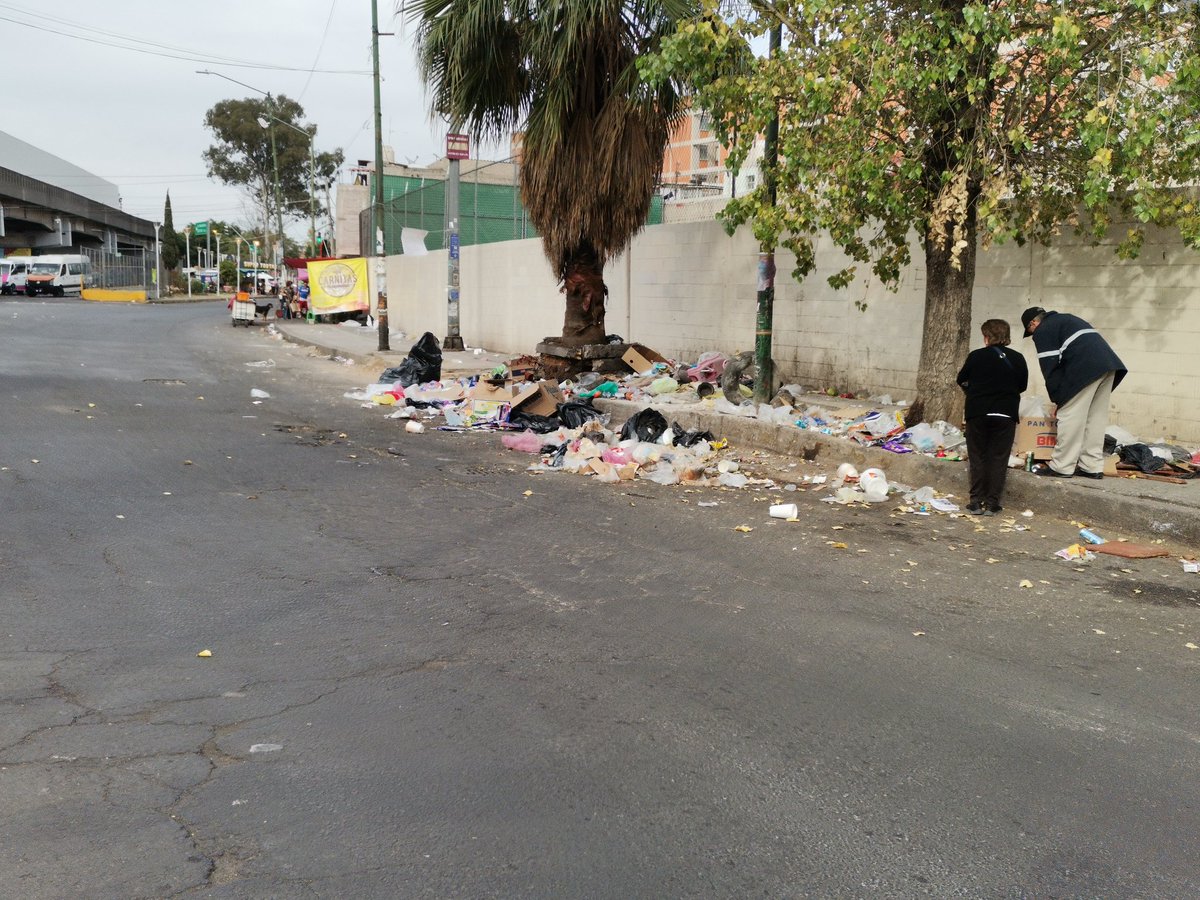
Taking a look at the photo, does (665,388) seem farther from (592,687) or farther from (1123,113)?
(592,687)

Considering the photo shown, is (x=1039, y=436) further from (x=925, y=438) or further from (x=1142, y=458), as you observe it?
(x=925, y=438)

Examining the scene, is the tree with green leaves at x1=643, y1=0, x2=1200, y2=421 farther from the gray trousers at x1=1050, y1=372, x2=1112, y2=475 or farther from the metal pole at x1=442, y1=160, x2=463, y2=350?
the metal pole at x1=442, y1=160, x2=463, y2=350

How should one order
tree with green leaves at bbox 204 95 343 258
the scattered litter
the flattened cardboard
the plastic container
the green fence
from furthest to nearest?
tree with green leaves at bbox 204 95 343 258, the green fence, the flattened cardboard, the plastic container, the scattered litter

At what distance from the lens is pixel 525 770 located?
3.50 m

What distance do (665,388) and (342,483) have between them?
572cm

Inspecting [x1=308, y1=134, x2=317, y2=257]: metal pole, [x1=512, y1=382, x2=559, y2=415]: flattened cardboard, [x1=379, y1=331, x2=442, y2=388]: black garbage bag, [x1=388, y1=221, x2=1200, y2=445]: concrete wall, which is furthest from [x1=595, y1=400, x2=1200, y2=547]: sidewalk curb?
[x1=308, y1=134, x2=317, y2=257]: metal pole

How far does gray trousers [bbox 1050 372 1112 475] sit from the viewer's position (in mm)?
8086

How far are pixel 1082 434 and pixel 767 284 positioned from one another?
4109 mm

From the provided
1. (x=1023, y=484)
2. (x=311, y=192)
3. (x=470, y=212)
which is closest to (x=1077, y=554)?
(x=1023, y=484)

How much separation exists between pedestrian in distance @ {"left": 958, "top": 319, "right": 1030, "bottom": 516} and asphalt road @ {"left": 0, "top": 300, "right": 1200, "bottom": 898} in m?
0.47

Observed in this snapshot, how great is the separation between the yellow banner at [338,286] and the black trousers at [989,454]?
92.0 feet

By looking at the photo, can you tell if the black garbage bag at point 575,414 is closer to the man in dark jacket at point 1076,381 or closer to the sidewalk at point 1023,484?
the sidewalk at point 1023,484

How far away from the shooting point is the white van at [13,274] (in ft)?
183

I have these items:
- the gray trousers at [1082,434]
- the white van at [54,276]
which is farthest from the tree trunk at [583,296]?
the white van at [54,276]
